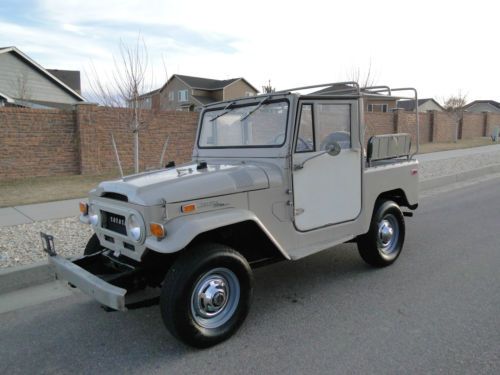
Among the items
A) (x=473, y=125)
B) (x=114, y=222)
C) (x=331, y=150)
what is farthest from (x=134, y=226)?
(x=473, y=125)

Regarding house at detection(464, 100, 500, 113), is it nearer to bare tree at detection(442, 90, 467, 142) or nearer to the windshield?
bare tree at detection(442, 90, 467, 142)

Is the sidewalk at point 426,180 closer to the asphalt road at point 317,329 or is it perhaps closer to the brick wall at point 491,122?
the asphalt road at point 317,329

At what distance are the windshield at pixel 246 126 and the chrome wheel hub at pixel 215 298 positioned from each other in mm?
1326

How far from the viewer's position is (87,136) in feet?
39.9

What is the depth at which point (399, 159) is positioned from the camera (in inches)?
201

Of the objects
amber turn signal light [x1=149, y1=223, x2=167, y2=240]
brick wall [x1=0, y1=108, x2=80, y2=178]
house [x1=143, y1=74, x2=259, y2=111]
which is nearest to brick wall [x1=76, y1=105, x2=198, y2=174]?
brick wall [x1=0, y1=108, x2=80, y2=178]

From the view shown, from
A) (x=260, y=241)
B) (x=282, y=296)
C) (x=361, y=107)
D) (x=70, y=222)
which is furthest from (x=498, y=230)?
(x=70, y=222)

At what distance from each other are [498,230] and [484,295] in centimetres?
269

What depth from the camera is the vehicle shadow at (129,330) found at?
2971mm

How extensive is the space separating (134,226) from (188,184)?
52 cm

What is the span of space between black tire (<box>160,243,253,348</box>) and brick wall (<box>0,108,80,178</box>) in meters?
10.1

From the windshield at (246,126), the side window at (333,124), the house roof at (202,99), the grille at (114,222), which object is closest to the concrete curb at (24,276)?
the grille at (114,222)

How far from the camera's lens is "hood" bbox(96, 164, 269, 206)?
121 inches

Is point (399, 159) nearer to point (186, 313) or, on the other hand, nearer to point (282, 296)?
point (282, 296)
